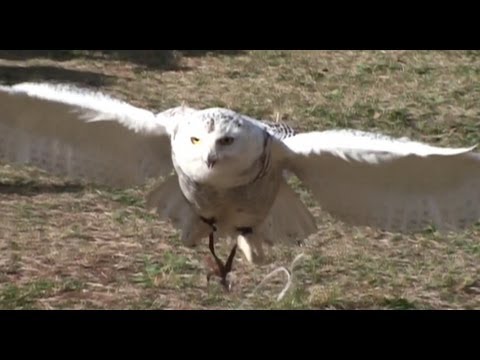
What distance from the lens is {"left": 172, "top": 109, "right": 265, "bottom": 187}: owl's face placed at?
12.9 feet

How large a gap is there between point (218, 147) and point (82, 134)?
26.3 inches

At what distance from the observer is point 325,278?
5277 mm

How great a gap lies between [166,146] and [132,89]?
492cm

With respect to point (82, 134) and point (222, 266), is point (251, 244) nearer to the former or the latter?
point (222, 266)

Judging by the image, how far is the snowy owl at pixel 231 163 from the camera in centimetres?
398

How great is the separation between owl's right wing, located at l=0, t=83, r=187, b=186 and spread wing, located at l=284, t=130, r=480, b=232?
540 mm

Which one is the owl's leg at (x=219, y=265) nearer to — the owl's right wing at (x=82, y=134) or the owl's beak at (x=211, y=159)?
the owl's right wing at (x=82, y=134)

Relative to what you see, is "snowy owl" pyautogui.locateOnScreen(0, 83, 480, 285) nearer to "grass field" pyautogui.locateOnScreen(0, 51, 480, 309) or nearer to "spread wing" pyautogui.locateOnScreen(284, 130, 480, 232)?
"spread wing" pyautogui.locateOnScreen(284, 130, 480, 232)

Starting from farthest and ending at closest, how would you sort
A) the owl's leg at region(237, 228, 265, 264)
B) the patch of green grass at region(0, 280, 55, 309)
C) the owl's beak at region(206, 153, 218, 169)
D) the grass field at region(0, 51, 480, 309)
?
the grass field at region(0, 51, 480, 309) → the patch of green grass at region(0, 280, 55, 309) → the owl's leg at region(237, 228, 265, 264) → the owl's beak at region(206, 153, 218, 169)

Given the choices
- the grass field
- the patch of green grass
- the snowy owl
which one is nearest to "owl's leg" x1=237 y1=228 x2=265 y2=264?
the snowy owl

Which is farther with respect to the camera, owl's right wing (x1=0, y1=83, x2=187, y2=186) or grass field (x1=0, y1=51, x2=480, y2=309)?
grass field (x1=0, y1=51, x2=480, y2=309)

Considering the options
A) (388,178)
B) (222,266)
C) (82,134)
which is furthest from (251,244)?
(82,134)

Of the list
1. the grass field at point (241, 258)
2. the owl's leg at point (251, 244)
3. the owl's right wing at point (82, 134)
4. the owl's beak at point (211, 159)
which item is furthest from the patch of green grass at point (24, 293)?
the owl's beak at point (211, 159)

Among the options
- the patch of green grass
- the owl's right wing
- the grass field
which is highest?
the owl's right wing
